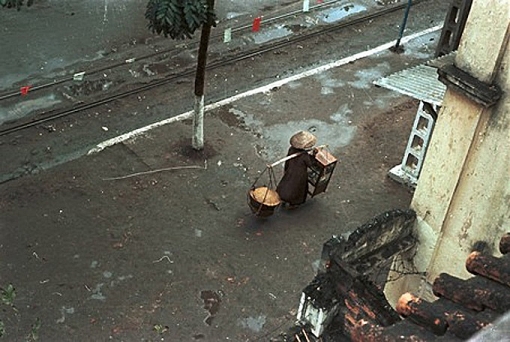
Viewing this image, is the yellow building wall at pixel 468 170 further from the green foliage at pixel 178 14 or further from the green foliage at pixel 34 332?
the green foliage at pixel 34 332

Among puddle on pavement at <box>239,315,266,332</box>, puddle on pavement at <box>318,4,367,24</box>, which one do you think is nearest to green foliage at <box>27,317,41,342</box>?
puddle on pavement at <box>239,315,266,332</box>

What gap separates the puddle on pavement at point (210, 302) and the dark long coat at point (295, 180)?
6.74ft

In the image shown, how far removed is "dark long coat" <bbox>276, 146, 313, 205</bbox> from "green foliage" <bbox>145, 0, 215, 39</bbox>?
249 centimetres

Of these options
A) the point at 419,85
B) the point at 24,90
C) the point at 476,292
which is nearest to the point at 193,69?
the point at 24,90

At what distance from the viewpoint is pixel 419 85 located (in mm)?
9883

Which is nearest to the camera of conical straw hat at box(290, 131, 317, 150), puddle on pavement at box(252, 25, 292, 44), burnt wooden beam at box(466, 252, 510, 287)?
burnt wooden beam at box(466, 252, 510, 287)

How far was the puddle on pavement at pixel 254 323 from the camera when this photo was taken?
30.3ft

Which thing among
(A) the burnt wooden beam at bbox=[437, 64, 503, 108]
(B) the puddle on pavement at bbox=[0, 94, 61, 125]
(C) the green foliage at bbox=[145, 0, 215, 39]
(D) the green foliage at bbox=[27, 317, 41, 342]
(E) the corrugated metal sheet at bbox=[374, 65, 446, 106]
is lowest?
(D) the green foliage at bbox=[27, 317, 41, 342]

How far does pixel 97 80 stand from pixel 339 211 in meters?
5.79

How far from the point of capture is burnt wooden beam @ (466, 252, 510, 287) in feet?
11.7

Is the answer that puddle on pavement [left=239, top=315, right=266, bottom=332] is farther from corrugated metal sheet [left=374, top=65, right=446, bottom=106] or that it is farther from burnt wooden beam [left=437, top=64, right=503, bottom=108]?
burnt wooden beam [left=437, top=64, right=503, bottom=108]

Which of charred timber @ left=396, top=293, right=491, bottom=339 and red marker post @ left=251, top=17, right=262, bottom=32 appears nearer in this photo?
charred timber @ left=396, top=293, right=491, bottom=339

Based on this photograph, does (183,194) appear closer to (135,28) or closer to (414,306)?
(135,28)

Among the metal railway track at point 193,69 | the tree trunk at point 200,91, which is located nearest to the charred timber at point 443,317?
the tree trunk at point 200,91
